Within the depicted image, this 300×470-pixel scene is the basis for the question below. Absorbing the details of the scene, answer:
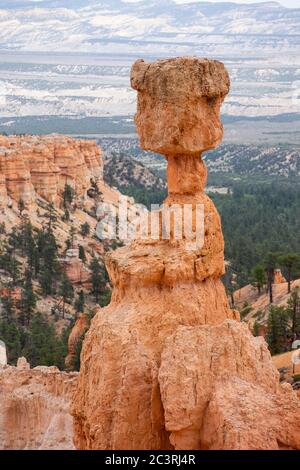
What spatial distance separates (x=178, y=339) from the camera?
1244 cm

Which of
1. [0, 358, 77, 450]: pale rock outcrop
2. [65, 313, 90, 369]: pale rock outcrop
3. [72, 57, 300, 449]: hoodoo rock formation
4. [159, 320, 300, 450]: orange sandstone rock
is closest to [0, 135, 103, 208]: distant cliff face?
[65, 313, 90, 369]: pale rock outcrop

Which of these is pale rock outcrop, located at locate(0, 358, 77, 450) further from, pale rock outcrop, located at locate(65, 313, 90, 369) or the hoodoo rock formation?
pale rock outcrop, located at locate(65, 313, 90, 369)

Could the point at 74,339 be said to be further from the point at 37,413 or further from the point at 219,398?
the point at 219,398

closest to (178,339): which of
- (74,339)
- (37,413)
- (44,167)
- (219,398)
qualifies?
(219,398)

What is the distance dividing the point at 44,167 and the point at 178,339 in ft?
201

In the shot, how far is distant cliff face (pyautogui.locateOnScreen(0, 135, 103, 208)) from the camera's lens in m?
68.7

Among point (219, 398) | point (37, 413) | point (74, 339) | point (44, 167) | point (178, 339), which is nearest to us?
point (219, 398)

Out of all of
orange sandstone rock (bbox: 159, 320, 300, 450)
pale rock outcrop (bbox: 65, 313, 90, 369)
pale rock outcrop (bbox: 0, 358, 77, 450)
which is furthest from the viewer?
pale rock outcrop (bbox: 65, 313, 90, 369)

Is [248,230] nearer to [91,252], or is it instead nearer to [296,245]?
[296,245]

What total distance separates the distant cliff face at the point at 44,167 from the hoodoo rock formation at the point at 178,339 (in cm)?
5472

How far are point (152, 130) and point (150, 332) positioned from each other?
318cm

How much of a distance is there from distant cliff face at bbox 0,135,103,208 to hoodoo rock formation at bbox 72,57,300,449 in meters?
54.7

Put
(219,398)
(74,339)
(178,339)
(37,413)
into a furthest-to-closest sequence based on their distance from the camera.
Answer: (74,339), (37,413), (178,339), (219,398)

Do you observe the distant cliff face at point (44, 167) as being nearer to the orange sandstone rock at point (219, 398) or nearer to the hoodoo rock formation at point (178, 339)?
the hoodoo rock formation at point (178, 339)
